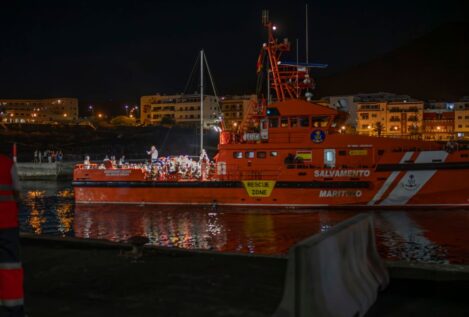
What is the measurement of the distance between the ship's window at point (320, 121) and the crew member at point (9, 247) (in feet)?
54.7

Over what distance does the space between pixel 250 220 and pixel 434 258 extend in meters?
7.27

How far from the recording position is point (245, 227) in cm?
1617

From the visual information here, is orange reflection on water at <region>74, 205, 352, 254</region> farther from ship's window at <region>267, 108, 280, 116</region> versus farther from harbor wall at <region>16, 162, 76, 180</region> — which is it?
harbor wall at <region>16, 162, 76, 180</region>

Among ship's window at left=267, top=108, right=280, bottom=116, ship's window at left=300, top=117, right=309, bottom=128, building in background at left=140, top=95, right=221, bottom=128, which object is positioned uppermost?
building in background at left=140, top=95, right=221, bottom=128

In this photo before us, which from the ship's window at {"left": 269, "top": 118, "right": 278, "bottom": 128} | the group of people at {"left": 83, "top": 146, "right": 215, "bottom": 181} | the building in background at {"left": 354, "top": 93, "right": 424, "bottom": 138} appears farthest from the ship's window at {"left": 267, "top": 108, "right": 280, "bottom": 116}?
the building in background at {"left": 354, "top": 93, "right": 424, "bottom": 138}

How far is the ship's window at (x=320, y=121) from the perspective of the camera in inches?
778

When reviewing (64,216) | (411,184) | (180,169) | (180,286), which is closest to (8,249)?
(180,286)

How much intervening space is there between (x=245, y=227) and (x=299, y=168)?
14.2 feet

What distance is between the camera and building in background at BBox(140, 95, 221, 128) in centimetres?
8750

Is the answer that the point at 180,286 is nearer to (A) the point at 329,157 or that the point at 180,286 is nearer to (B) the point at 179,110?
(A) the point at 329,157

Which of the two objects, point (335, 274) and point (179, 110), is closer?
point (335, 274)

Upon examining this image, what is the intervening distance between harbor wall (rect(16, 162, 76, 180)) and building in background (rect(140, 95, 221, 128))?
42.2 m

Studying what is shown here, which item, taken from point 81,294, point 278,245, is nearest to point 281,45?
point 278,245

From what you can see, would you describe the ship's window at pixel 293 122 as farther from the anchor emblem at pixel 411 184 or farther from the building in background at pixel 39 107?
the building in background at pixel 39 107
